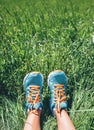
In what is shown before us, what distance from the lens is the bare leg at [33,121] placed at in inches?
97.4

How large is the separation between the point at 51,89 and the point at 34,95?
159 millimetres

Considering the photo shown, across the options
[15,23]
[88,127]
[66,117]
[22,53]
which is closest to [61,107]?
[66,117]

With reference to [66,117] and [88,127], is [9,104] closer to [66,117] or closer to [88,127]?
[66,117]

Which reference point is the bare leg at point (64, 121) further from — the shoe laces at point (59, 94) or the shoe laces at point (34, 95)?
the shoe laces at point (34, 95)

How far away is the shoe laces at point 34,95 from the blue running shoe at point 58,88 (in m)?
0.12

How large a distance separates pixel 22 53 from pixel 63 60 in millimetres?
383

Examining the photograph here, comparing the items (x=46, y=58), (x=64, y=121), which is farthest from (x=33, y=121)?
(x=46, y=58)

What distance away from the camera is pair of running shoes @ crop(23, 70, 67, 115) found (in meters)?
2.64

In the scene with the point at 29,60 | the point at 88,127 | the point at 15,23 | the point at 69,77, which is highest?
the point at 15,23

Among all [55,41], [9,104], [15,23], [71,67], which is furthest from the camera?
[15,23]

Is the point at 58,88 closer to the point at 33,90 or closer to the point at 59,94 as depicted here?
the point at 59,94

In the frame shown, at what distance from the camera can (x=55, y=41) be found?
3.17m

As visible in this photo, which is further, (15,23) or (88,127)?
(15,23)

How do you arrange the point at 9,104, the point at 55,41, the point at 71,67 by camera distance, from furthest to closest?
1. the point at 55,41
2. the point at 71,67
3. the point at 9,104
